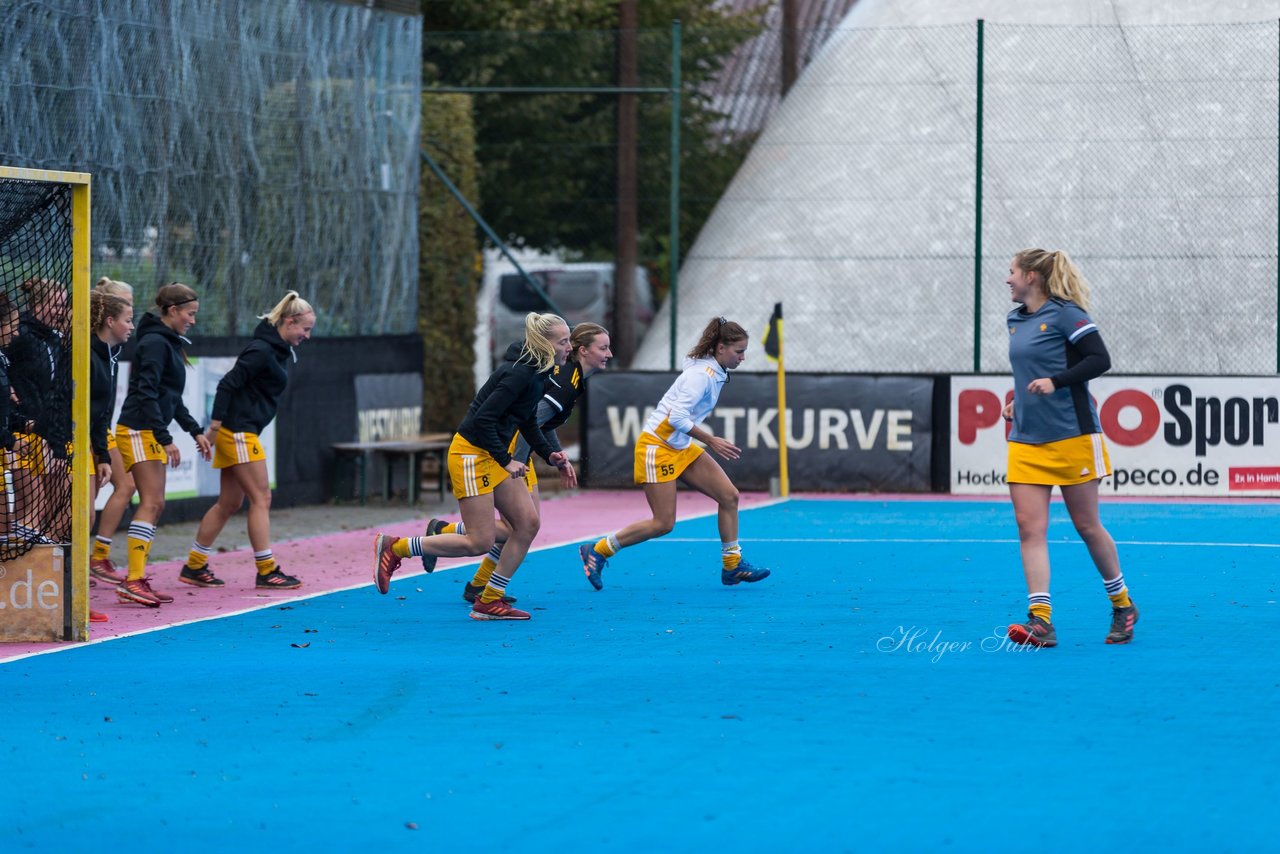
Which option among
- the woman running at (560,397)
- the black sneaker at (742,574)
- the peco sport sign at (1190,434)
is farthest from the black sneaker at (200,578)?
the peco sport sign at (1190,434)

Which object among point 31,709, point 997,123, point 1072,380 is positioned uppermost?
point 997,123

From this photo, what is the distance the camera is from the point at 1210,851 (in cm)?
545

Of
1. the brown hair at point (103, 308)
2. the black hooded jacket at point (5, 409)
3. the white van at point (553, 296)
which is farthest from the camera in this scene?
the white van at point (553, 296)

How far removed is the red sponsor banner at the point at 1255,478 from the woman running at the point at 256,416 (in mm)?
10986

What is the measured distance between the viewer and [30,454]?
33.0 feet

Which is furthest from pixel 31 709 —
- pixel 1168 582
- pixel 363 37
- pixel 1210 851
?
pixel 363 37

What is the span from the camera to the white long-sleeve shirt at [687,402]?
11648mm

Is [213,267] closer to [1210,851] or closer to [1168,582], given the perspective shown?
[1168,582]

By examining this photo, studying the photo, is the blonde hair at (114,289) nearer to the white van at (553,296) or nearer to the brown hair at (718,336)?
the brown hair at (718,336)

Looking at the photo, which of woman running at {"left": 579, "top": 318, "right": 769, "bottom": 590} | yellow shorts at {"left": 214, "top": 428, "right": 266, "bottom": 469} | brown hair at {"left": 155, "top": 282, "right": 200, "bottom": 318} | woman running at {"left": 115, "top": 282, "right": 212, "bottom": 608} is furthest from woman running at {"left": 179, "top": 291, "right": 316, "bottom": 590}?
woman running at {"left": 579, "top": 318, "right": 769, "bottom": 590}

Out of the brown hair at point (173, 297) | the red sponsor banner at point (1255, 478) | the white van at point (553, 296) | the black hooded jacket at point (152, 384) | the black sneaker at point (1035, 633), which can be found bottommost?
the black sneaker at point (1035, 633)

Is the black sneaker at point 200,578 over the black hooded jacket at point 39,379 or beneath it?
beneath

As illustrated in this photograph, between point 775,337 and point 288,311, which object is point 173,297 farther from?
point 775,337

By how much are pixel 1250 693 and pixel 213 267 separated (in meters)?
11.6
